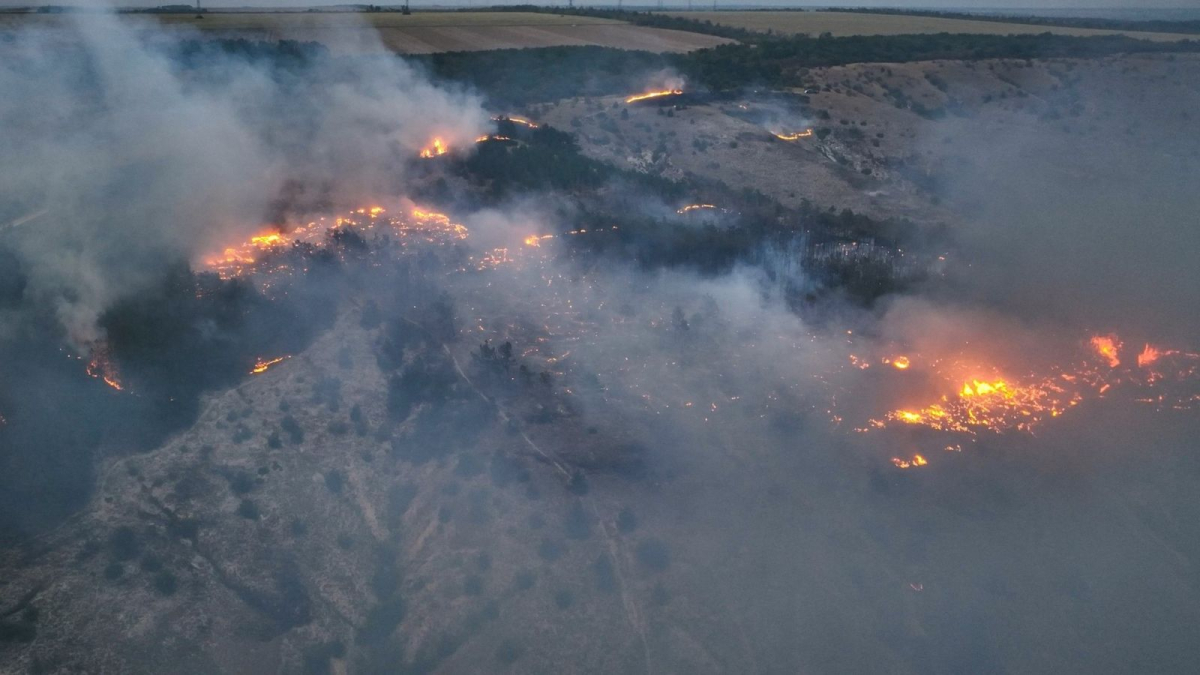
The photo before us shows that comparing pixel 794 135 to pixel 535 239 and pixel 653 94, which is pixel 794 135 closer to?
pixel 653 94

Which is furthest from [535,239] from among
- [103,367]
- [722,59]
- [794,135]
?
[722,59]

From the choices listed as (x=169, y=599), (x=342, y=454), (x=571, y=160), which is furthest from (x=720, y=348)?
(x=571, y=160)

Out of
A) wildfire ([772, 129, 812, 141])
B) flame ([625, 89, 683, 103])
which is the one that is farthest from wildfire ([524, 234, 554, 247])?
flame ([625, 89, 683, 103])

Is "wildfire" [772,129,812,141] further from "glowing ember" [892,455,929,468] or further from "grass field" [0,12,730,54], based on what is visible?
"glowing ember" [892,455,929,468]

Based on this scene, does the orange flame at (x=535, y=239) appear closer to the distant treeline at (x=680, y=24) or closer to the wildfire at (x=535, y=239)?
the wildfire at (x=535, y=239)

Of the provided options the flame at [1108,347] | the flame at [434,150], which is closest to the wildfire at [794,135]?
the flame at [434,150]

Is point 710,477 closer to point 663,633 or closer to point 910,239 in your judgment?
point 663,633
